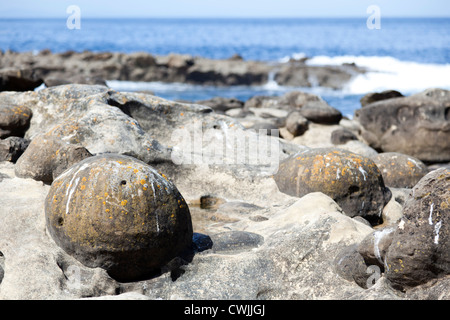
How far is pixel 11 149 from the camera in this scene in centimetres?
711

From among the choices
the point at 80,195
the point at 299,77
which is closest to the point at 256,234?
the point at 80,195

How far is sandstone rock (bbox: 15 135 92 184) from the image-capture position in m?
6.08

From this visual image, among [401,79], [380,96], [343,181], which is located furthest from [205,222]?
[401,79]

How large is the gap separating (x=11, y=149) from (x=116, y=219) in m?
3.48

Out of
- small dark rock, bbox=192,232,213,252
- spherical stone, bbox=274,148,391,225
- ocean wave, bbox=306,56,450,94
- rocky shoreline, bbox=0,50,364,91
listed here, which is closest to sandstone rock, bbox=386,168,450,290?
small dark rock, bbox=192,232,213,252

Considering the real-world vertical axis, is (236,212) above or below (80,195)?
below

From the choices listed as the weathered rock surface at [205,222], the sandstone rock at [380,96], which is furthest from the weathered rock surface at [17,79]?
the sandstone rock at [380,96]

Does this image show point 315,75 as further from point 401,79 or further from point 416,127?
point 416,127

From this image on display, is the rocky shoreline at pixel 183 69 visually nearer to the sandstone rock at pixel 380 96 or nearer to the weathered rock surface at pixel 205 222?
the sandstone rock at pixel 380 96

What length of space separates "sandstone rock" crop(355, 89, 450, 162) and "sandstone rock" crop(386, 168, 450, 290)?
8.36 metres

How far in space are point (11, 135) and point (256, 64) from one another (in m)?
31.0

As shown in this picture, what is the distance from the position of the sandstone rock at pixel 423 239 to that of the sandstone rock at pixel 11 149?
17.5 feet
